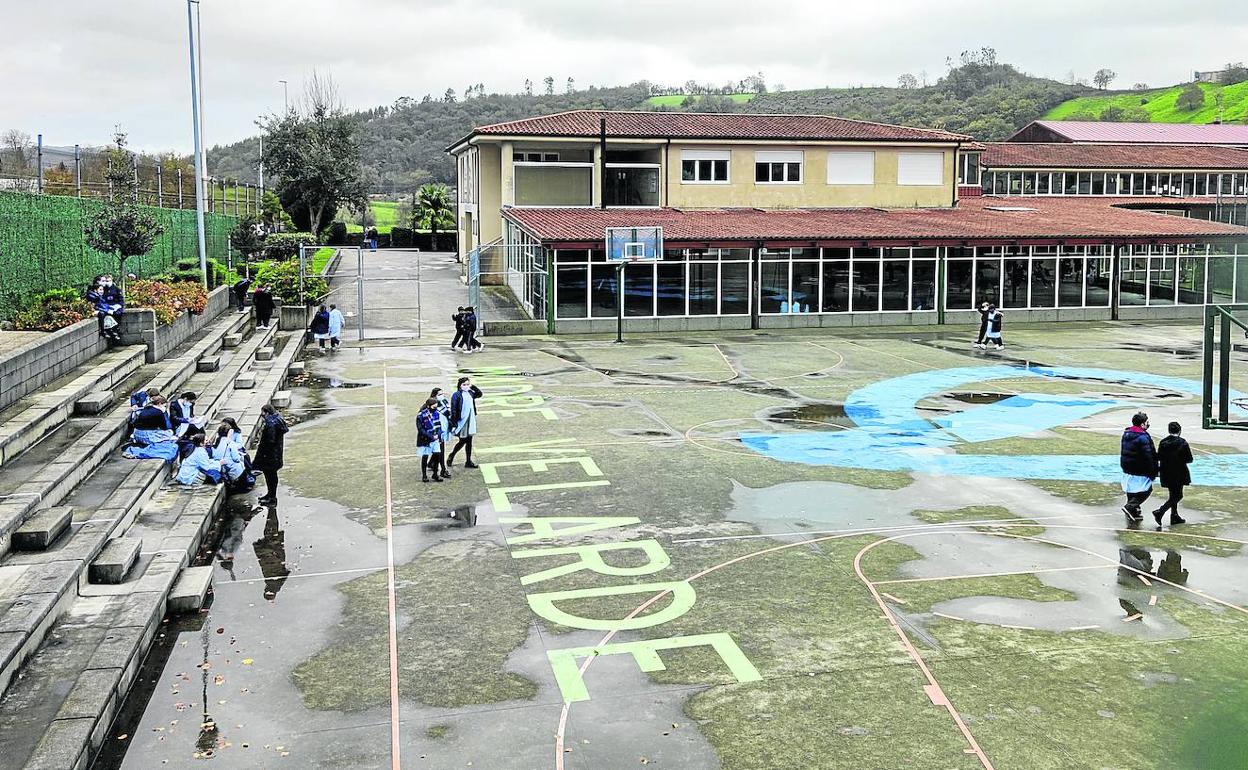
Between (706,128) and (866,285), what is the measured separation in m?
10.5

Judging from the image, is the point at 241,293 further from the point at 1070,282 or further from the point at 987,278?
the point at 1070,282

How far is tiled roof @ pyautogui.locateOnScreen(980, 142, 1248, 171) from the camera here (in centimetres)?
6488

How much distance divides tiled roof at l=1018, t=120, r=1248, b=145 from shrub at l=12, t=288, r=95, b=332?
220ft

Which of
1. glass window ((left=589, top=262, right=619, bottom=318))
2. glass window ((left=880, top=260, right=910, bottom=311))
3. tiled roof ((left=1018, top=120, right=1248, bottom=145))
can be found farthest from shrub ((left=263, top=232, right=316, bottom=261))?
tiled roof ((left=1018, top=120, right=1248, bottom=145))

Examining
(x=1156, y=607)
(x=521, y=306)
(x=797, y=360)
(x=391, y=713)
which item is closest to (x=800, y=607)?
(x=1156, y=607)

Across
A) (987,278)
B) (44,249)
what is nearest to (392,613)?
(44,249)

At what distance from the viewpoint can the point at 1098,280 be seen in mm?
46062

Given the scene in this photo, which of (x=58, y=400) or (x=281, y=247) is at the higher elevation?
(x=281, y=247)

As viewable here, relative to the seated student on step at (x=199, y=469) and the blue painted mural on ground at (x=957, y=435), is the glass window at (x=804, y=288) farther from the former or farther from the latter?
the seated student on step at (x=199, y=469)

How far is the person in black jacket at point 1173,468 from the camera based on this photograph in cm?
1567

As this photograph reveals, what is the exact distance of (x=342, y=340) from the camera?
121ft

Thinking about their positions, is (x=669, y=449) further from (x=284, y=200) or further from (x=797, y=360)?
(x=284, y=200)

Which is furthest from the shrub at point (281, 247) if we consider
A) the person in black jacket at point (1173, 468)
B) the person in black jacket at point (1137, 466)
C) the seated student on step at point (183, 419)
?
the person in black jacket at point (1173, 468)

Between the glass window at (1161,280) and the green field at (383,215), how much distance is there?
57620 mm
